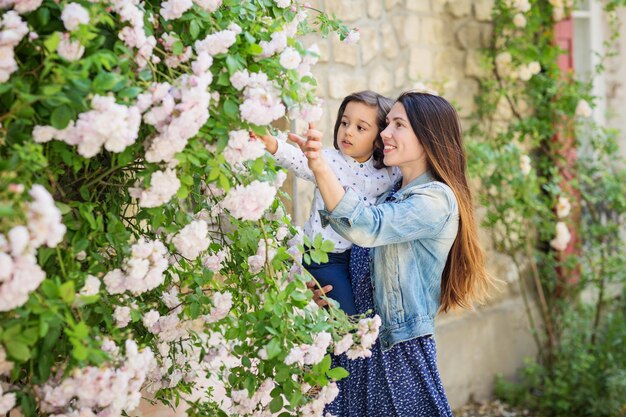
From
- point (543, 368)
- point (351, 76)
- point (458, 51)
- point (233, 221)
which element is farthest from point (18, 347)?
point (543, 368)

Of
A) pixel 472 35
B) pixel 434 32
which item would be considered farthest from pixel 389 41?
pixel 472 35

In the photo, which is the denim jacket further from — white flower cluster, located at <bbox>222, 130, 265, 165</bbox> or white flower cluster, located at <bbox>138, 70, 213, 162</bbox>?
white flower cluster, located at <bbox>138, 70, 213, 162</bbox>

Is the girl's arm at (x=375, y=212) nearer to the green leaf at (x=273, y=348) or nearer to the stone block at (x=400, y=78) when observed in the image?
the green leaf at (x=273, y=348)

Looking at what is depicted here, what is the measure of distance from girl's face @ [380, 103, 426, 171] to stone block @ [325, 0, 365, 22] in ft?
4.34

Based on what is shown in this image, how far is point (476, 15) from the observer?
5023 millimetres

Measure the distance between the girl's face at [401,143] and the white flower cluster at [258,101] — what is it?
765 millimetres

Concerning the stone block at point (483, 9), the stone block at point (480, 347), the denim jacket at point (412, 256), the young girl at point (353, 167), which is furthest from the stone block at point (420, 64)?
the denim jacket at point (412, 256)

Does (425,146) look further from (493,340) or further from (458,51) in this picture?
(493,340)

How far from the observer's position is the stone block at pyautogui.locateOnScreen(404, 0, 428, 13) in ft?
14.7

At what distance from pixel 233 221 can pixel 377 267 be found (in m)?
0.56

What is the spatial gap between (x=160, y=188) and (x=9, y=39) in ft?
1.50

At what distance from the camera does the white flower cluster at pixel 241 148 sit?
6.44 feet

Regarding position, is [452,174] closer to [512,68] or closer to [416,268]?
[416,268]

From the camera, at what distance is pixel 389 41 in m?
4.35
